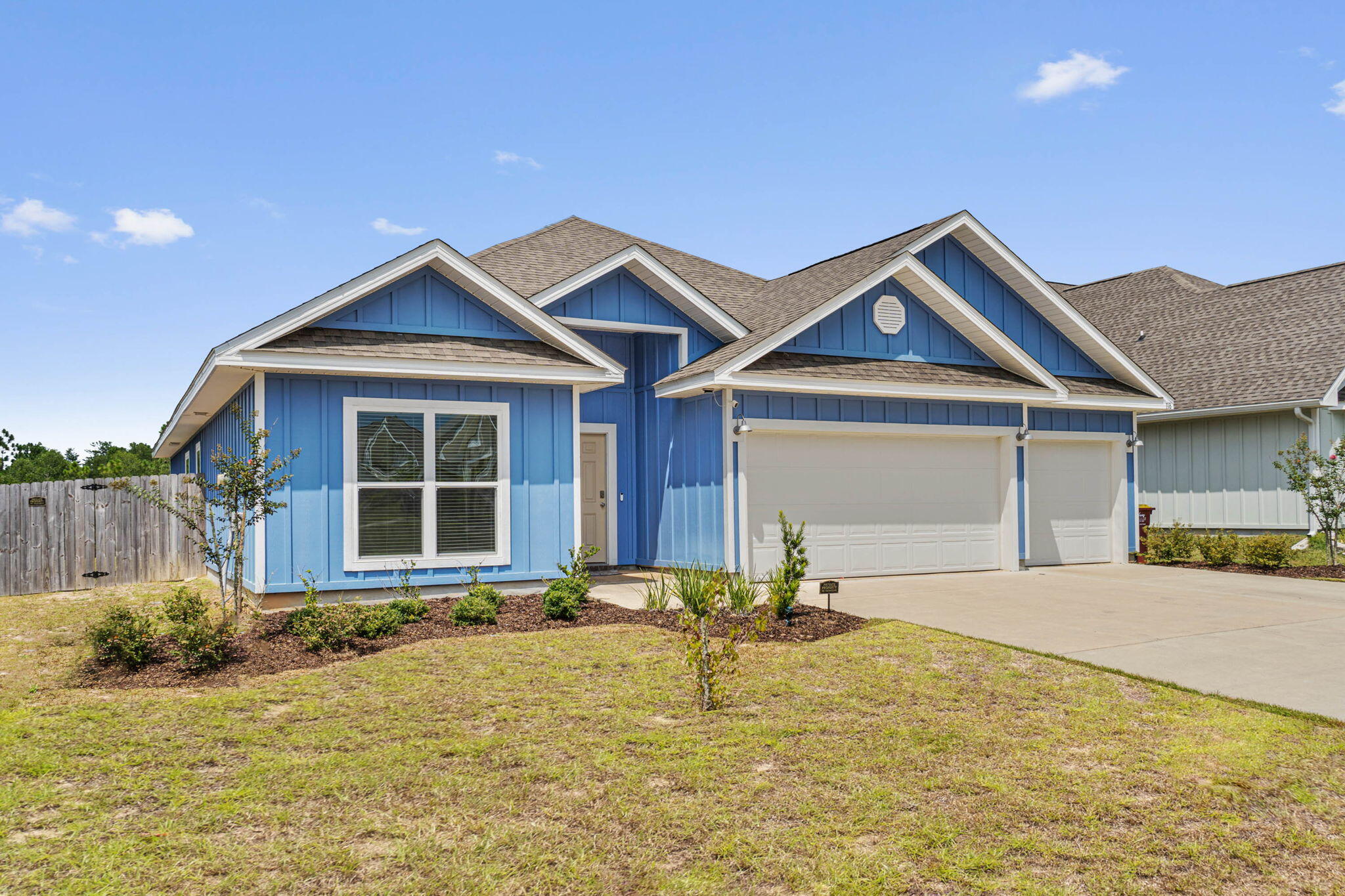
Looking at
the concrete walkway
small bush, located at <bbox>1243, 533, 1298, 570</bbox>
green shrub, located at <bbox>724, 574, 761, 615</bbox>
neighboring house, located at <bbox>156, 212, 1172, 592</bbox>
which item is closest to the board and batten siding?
small bush, located at <bbox>1243, 533, 1298, 570</bbox>

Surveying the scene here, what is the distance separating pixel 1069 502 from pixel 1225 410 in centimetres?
490

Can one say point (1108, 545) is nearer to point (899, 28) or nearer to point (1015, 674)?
point (899, 28)

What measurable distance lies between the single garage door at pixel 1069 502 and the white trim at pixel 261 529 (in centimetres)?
1189

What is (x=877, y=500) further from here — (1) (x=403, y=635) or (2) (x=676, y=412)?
(1) (x=403, y=635)

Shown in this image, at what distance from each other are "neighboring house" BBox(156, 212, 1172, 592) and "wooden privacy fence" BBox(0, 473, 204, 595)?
2037 mm

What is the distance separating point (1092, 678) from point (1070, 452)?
392 inches

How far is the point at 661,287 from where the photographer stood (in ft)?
46.9

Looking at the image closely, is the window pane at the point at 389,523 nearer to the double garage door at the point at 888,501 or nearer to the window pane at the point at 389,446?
the window pane at the point at 389,446

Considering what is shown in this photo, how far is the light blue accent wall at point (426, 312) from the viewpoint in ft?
36.5

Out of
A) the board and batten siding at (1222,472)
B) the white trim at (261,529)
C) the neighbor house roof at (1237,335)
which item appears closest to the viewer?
the white trim at (261,529)

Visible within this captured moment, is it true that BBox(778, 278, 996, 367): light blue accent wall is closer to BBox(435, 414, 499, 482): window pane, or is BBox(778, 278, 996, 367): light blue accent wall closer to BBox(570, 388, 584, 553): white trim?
BBox(570, 388, 584, 553): white trim

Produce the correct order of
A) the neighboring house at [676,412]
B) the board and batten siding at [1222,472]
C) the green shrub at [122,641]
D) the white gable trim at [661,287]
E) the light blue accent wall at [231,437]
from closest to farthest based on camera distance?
1. the green shrub at [122,641]
2. the neighboring house at [676,412]
3. the light blue accent wall at [231,437]
4. the white gable trim at [661,287]
5. the board and batten siding at [1222,472]


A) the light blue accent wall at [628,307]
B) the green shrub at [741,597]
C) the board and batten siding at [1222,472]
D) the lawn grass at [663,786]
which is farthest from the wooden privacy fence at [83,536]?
the board and batten siding at [1222,472]

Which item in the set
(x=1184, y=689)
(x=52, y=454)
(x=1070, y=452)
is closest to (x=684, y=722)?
(x=1184, y=689)
